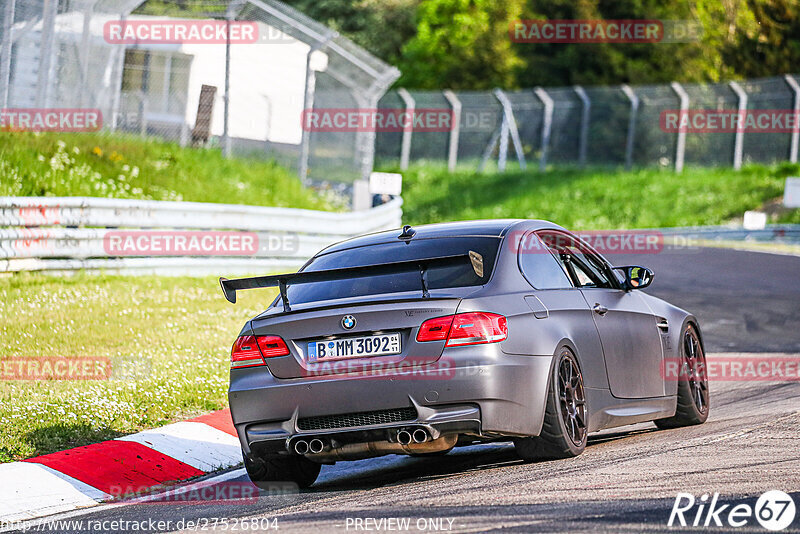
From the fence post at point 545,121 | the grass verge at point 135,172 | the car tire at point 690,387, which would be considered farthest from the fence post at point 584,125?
the car tire at point 690,387

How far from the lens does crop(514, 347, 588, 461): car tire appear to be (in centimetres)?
698

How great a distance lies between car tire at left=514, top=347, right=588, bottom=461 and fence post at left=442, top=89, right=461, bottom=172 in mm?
32832

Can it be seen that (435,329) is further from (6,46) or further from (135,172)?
(135,172)

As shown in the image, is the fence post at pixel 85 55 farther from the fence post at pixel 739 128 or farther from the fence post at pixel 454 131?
the fence post at pixel 454 131

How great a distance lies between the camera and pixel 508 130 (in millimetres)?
41375

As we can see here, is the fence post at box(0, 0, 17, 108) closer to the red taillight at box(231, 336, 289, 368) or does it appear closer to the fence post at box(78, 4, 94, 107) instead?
the fence post at box(78, 4, 94, 107)

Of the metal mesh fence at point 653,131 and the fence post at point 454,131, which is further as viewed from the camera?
the fence post at point 454,131

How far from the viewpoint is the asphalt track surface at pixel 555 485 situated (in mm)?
5492

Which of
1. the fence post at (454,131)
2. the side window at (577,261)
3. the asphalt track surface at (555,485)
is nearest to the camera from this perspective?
the asphalt track surface at (555,485)

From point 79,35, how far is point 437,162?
26663 mm

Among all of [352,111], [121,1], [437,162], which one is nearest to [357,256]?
[121,1]

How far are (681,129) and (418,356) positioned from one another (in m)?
30.9

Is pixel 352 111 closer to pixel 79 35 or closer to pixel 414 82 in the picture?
pixel 79 35

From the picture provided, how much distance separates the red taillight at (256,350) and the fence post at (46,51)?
10404mm
